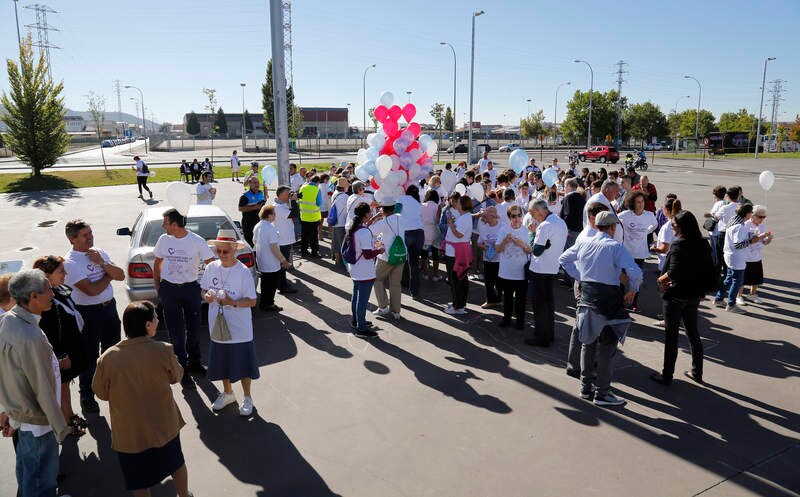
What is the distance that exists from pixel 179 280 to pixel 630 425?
189 inches

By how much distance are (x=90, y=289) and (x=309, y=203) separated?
651cm

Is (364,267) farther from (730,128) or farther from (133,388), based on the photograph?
(730,128)

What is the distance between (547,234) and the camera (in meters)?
6.35

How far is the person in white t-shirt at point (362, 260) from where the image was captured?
22.5 feet

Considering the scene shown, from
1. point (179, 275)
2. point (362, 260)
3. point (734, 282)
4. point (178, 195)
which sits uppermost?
point (178, 195)

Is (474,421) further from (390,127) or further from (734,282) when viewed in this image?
(390,127)

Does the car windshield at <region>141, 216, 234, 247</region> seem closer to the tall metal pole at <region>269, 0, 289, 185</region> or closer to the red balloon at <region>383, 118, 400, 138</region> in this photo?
the tall metal pole at <region>269, 0, 289, 185</region>

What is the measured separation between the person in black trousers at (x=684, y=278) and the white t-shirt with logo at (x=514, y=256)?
1.81 metres

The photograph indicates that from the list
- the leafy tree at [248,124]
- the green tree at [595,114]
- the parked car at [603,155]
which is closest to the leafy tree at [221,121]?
the leafy tree at [248,124]

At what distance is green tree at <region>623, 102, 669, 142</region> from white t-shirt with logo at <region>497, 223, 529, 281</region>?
89.1 meters

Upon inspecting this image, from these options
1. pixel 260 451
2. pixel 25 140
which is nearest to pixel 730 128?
pixel 25 140

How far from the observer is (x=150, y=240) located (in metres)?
7.29

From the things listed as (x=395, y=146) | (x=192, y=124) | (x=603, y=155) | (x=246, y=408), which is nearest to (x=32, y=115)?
(x=395, y=146)

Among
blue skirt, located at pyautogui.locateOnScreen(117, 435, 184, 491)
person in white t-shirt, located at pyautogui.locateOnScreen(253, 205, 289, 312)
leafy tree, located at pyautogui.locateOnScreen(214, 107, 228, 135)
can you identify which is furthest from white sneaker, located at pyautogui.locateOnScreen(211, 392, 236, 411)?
leafy tree, located at pyautogui.locateOnScreen(214, 107, 228, 135)
